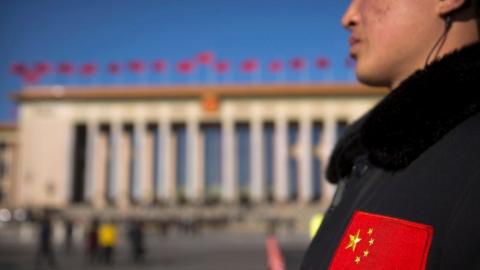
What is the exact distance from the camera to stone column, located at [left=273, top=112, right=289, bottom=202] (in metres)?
59.0

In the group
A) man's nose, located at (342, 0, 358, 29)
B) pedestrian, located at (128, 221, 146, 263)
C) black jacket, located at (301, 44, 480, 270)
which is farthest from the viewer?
pedestrian, located at (128, 221, 146, 263)

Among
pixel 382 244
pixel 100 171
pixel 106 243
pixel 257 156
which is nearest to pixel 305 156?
pixel 257 156

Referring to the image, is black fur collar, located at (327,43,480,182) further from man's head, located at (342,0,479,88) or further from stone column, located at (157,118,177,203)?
stone column, located at (157,118,177,203)

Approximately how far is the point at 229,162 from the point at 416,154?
5789 centimetres

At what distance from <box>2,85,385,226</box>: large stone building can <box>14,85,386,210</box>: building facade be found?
111 mm

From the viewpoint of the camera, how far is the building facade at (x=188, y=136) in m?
58.5

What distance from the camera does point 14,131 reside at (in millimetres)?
76750

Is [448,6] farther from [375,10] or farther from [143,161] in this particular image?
[143,161]

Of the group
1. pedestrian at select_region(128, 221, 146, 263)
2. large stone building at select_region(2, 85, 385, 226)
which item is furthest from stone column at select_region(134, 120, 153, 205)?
pedestrian at select_region(128, 221, 146, 263)

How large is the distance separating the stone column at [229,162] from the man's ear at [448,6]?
5729cm

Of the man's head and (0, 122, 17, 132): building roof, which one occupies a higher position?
the man's head

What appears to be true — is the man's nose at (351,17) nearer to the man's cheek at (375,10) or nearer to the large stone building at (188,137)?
the man's cheek at (375,10)

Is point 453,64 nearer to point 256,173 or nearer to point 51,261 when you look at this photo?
point 51,261

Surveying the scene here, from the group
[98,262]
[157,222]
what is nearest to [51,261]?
[98,262]
